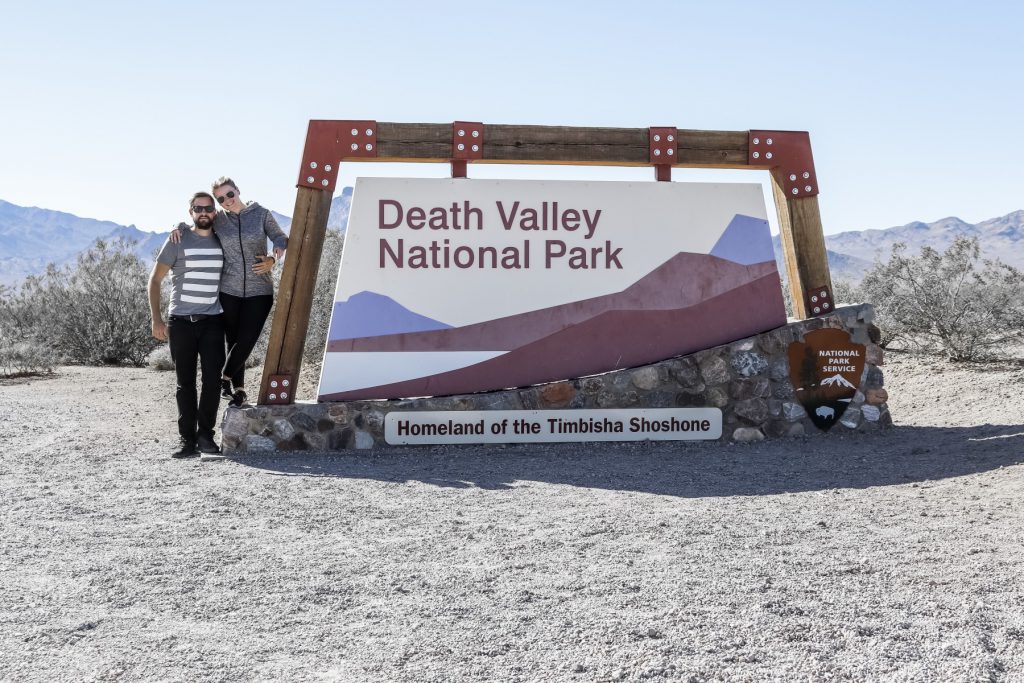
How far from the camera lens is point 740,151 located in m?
8.07

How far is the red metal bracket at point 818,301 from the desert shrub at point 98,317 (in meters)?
11.0

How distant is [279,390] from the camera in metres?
7.56

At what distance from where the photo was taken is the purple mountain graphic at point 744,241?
26.5 ft

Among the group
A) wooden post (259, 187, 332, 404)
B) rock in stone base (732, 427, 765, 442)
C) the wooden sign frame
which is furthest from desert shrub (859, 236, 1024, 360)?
wooden post (259, 187, 332, 404)

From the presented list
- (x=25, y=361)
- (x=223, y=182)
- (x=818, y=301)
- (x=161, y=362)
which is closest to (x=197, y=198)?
(x=223, y=182)

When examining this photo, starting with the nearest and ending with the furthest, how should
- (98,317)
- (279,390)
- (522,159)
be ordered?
(279,390)
(522,159)
(98,317)

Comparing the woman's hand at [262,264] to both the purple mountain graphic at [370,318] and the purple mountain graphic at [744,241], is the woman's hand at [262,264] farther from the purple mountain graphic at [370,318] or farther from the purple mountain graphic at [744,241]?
the purple mountain graphic at [744,241]

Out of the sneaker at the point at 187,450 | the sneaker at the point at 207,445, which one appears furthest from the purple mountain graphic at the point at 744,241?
the sneaker at the point at 187,450

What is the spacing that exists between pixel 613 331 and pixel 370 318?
6.26ft

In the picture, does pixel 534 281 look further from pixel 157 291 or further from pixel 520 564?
pixel 520 564

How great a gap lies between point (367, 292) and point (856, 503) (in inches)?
155

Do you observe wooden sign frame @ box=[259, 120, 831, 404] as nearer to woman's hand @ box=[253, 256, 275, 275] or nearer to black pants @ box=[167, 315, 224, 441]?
woman's hand @ box=[253, 256, 275, 275]

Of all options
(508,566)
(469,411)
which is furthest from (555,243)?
(508,566)

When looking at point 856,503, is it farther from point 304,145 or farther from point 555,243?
point 304,145
